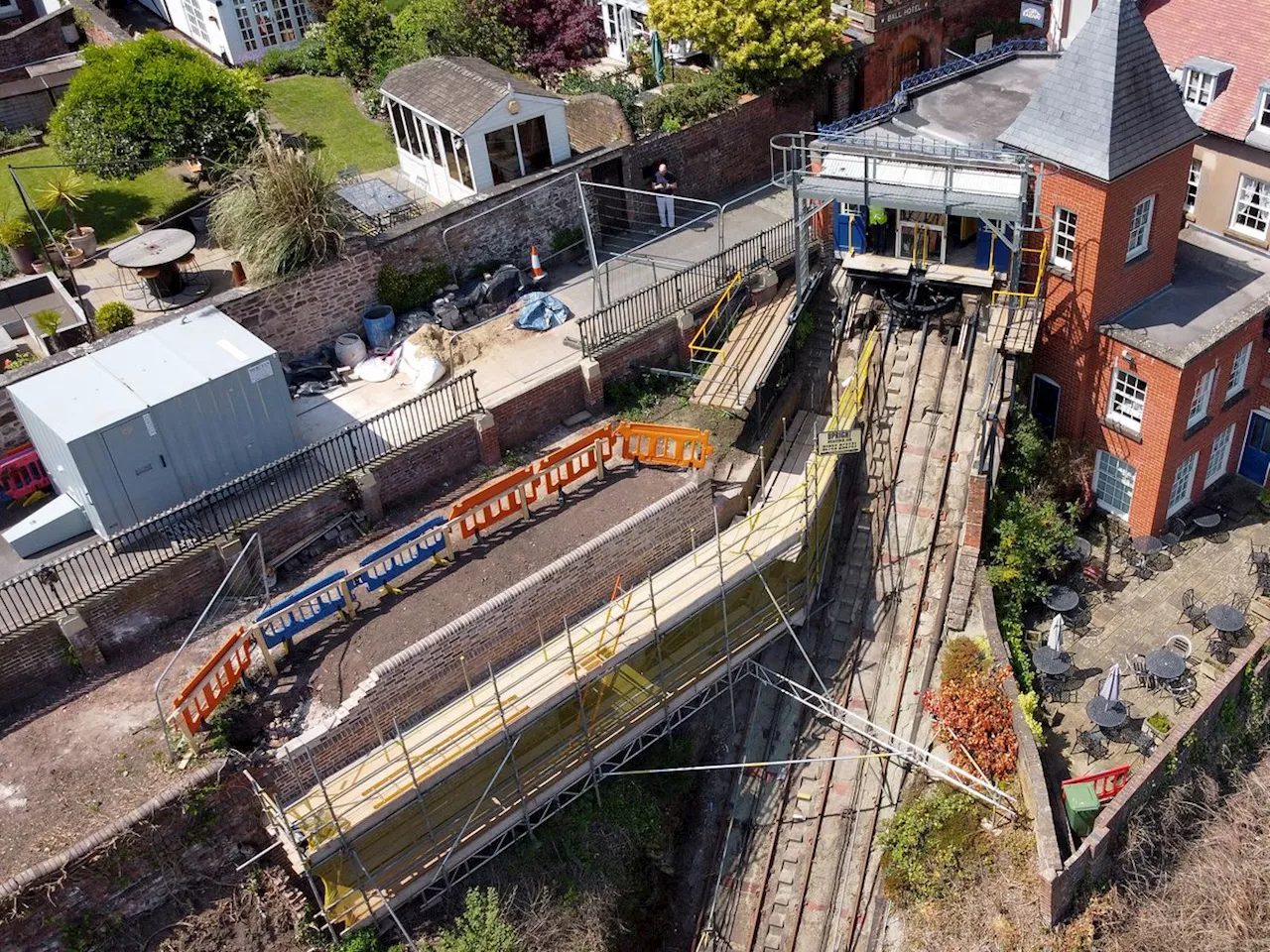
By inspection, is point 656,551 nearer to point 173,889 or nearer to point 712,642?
point 712,642

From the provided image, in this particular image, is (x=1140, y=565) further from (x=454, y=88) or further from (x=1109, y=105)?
(x=454, y=88)

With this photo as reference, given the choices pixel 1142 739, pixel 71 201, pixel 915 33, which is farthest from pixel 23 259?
pixel 1142 739

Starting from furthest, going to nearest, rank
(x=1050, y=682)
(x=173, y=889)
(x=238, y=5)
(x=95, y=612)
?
1. (x=238, y=5)
2. (x=1050, y=682)
3. (x=95, y=612)
4. (x=173, y=889)

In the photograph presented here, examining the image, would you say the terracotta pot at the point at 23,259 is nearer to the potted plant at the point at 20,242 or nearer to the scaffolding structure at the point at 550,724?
the potted plant at the point at 20,242

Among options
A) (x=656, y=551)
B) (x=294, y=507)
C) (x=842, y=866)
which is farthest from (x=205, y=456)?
(x=842, y=866)

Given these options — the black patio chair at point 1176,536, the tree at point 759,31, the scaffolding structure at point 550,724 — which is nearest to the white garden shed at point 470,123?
the tree at point 759,31
